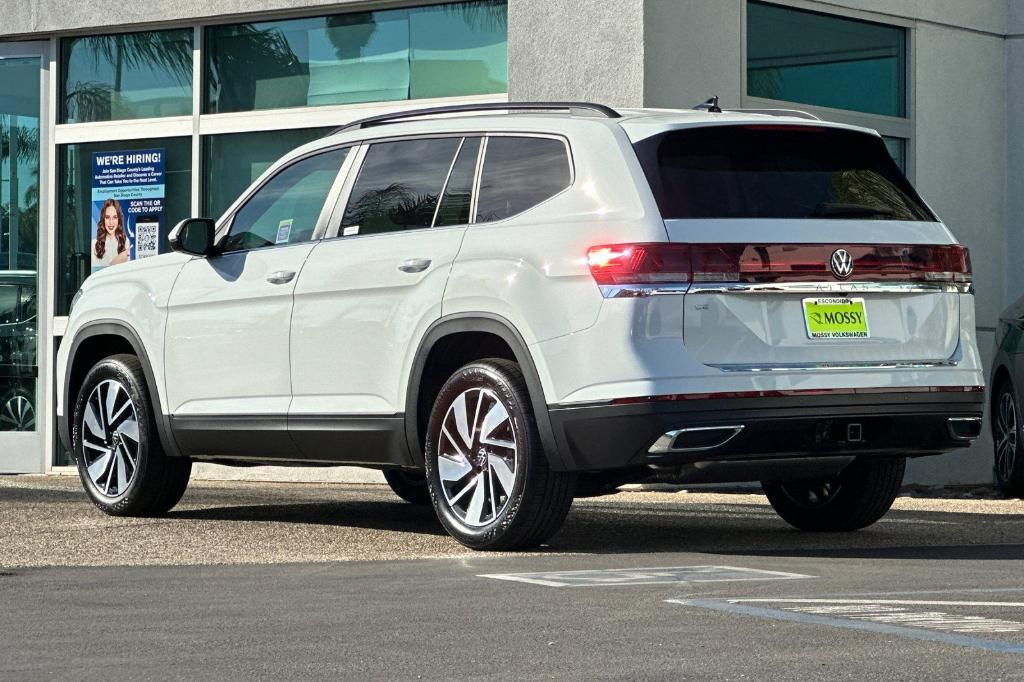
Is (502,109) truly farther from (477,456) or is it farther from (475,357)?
(477,456)

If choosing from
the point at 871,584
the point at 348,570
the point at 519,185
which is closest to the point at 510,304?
the point at 519,185

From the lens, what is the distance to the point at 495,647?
5.24 metres

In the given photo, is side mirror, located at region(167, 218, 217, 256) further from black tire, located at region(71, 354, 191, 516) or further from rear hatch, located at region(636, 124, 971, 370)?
rear hatch, located at region(636, 124, 971, 370)

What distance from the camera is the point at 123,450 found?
32.6 ft

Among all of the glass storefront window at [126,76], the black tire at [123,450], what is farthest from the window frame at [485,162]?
the glass storefront window at [126,76]

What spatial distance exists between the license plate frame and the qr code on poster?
27.9 ft

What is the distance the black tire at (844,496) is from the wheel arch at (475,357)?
171cm

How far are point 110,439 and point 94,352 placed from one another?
1.95 feet

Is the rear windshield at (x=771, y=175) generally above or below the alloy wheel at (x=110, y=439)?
above

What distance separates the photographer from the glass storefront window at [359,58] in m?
13.9

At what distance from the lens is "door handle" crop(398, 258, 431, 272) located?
813cm

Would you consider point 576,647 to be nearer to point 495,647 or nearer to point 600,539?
point 495,647

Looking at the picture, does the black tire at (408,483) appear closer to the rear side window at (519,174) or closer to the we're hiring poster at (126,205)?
the rear side window at (519,174)

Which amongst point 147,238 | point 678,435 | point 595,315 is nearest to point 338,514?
point 595,315
